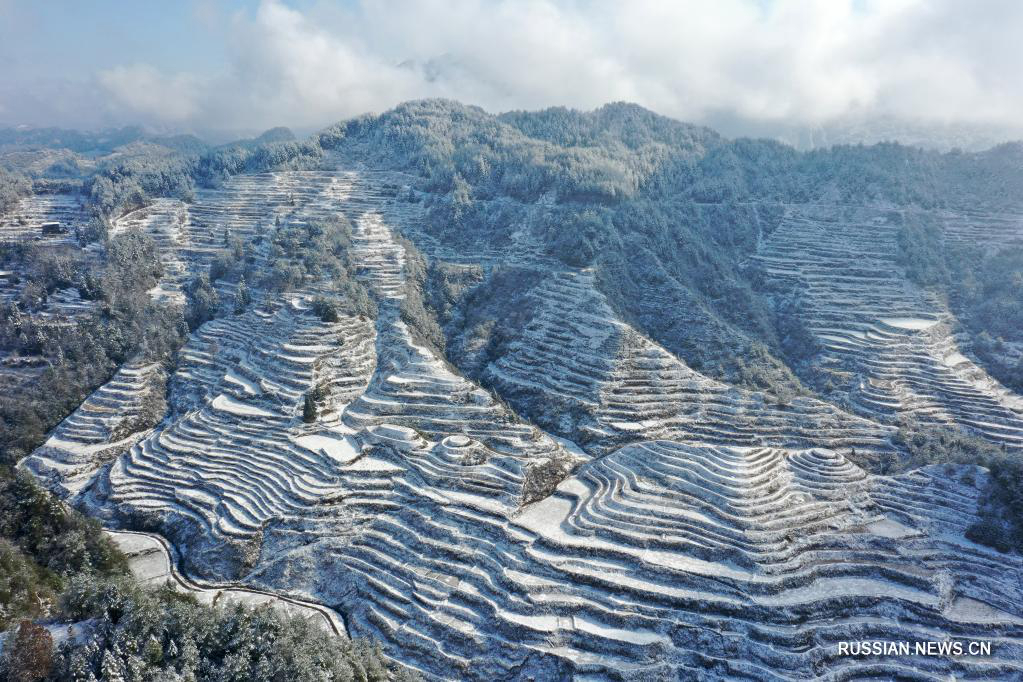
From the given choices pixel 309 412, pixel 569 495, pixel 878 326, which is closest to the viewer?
pixel 569 495

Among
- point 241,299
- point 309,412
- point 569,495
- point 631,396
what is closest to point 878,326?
point 631,396

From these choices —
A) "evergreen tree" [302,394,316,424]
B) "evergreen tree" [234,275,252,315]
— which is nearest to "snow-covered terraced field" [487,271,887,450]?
"evergreen tree" [302,394,316,424]

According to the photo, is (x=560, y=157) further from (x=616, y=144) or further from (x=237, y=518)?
(x=237, y=518)

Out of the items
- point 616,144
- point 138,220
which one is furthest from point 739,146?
point 138,220

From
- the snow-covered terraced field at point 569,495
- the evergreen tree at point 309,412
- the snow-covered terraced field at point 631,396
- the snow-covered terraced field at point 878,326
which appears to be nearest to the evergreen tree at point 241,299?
the snow-covered terraced field at point 569,495

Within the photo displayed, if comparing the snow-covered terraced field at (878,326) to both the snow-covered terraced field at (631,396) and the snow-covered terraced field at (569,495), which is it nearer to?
the snow-covered terraced field at (569,495)

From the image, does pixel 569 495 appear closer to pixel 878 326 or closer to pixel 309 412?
pixel 309 412
